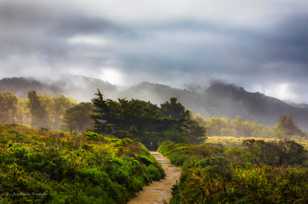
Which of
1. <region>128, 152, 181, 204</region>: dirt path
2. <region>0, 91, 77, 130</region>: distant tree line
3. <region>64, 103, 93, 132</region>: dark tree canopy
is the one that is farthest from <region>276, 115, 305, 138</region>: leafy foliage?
<region>128, 152, 181, 204</region>: dirt path

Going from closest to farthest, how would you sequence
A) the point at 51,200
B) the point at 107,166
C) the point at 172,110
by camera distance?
the point at 51,200, the point at 107,166, the point at 172,110

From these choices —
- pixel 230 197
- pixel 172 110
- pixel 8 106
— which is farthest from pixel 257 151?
pixel 8 106

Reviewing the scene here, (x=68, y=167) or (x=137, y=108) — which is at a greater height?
(x=137, y=108)

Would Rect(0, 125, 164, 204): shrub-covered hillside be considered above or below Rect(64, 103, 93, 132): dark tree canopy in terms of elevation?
below

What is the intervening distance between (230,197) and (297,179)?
17.3 ft

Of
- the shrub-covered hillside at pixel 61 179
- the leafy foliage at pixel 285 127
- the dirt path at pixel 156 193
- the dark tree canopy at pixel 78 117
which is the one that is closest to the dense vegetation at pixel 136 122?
the dark tree canopy at pixel 78 117

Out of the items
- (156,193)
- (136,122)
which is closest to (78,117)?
(136,122)

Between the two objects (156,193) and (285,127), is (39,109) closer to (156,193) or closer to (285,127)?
(285,127)

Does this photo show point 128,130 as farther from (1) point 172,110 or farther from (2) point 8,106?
(2) point 8,106

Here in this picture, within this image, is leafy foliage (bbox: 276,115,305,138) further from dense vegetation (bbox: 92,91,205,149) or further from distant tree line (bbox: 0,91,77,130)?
dense vegetation (bbox: 92,91,205,149)

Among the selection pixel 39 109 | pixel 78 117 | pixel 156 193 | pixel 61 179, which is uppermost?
pixel 39 109

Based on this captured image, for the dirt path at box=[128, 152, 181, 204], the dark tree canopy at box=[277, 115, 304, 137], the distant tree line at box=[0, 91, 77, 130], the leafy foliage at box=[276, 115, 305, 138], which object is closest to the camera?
the dirt path at box=[128, 152, 181, 204]

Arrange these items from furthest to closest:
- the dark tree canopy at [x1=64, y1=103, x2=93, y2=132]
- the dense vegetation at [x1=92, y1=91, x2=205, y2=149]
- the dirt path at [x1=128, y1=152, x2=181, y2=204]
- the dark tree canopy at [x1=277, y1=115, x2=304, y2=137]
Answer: the dark tree canopy at [x1=277, y1=115, x2=304, y2=137] < the dark tree canopy at [x1=64, y1=103, x2=93, y2=132] < the dense vegetation at [x1=92, y1=91, x2=205, y2=149] < the dirt path at [x1=128, y1=152, x2=181, y2=204]

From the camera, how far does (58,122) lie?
176 meters
